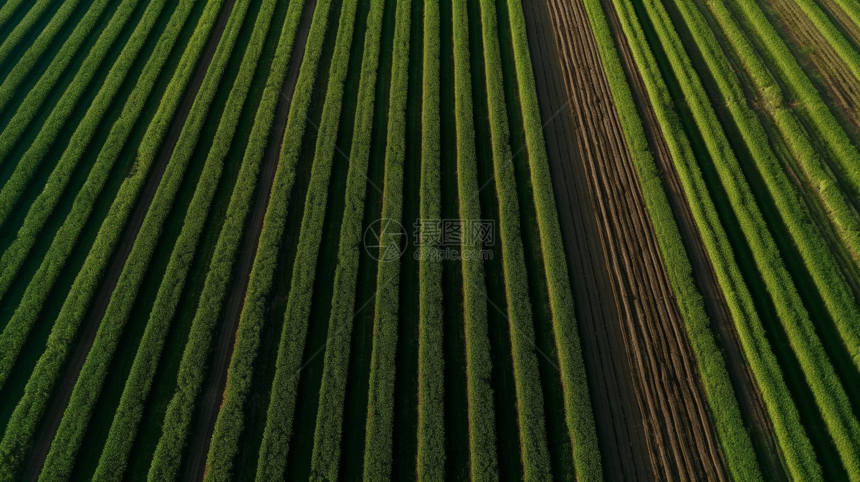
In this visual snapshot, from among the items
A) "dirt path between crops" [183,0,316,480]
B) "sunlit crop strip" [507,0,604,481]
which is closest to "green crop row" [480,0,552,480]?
"sunlit crop strip" [507,0,604,481]

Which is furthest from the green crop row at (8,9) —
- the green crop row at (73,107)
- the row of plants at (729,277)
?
the row of plants at (729,277)

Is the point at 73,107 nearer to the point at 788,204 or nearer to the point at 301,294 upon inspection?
the point at 301,294

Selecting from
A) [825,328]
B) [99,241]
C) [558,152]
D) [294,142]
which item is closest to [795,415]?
[825,328]

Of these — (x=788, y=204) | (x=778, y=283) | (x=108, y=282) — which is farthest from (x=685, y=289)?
(x=108, y=282)

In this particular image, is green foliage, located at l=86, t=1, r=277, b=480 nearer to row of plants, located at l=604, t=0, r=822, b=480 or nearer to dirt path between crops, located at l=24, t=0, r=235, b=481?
dirt path between crops, located at l=24, t=0, r=235, b=481

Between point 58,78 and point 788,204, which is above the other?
point 58,78

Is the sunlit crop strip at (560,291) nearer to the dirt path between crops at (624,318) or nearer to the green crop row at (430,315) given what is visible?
the dirt path between crops at (624,318)
